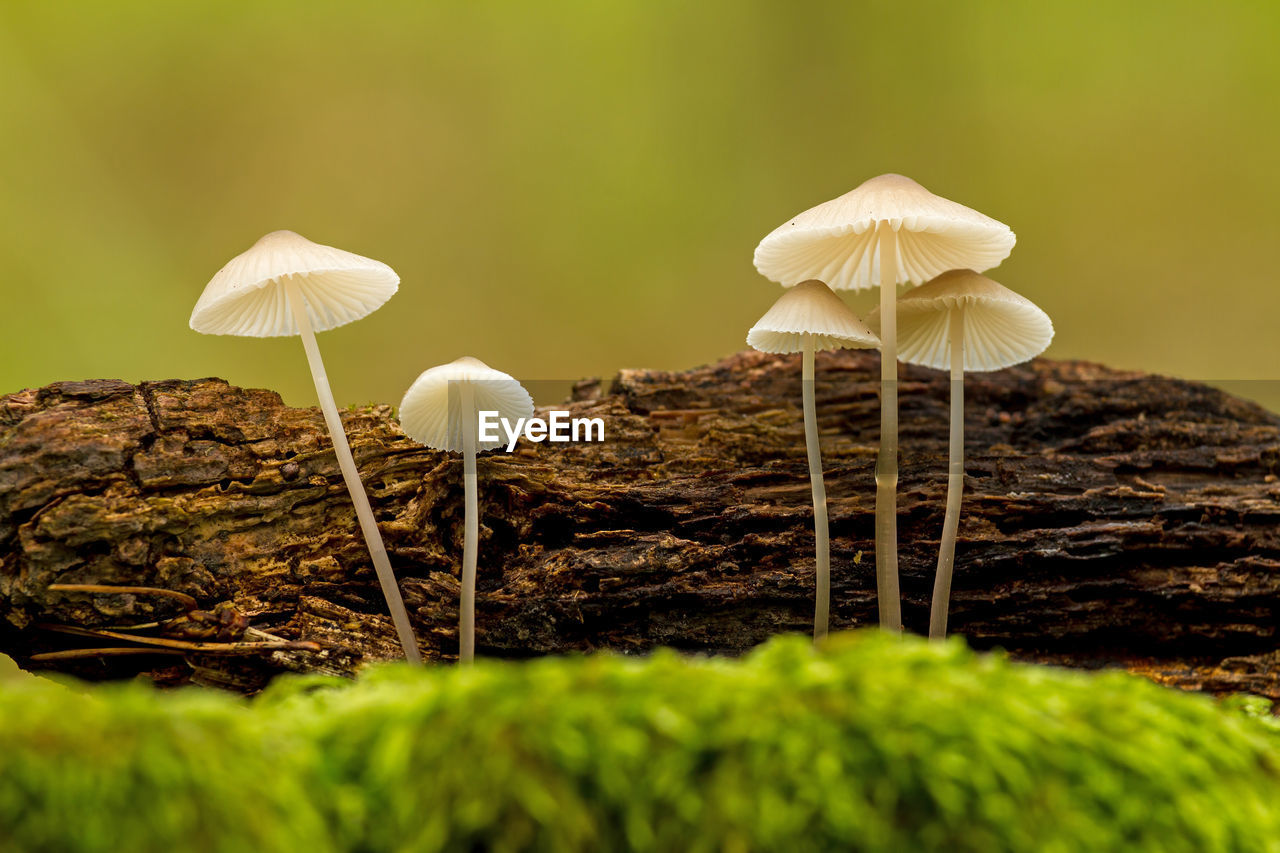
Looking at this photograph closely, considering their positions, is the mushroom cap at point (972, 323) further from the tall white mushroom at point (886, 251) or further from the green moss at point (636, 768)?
the green moss at point (636, 768)

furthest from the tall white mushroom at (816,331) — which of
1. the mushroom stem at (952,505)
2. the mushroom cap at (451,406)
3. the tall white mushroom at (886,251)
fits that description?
the mushroom cap at (451,406)

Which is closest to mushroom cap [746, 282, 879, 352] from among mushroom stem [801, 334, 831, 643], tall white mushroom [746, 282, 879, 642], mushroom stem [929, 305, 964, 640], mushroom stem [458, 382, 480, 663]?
tall white mushroom [746, 282, 879, 642]

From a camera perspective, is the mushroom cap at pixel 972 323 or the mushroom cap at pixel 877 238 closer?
the mushroom cap at pixel 877 238

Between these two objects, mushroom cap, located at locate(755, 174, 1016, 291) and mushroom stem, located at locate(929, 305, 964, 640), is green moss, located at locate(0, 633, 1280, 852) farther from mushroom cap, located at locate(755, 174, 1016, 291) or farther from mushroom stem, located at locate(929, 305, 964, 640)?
mushroom cap, located at locate(755, 174, 1016, 291)

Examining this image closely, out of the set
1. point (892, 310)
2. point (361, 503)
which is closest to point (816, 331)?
point (892, 310)

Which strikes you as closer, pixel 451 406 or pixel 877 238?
pixel 451 406

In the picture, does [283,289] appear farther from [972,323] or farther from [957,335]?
[972,323]

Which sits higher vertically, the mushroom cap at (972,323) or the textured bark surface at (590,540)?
the mushroom cap at (972,323)
